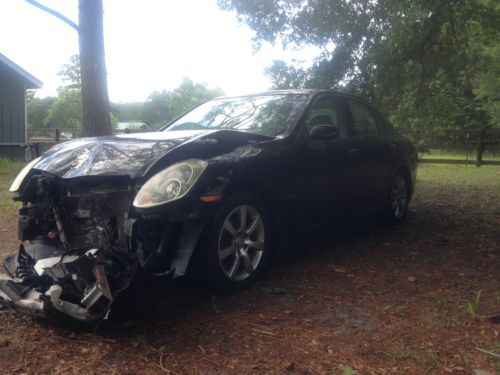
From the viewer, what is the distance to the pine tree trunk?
926cm

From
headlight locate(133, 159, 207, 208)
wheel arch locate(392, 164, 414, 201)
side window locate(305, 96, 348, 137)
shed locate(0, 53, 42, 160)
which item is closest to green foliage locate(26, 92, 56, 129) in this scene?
shed locate(0, 53, 42, 160)

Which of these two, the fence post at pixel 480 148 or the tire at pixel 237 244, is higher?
the fence post at pixel 480 148

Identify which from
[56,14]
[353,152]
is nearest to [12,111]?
[56,14]

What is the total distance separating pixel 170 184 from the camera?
3.19 metres

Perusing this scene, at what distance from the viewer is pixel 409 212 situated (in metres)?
7.45

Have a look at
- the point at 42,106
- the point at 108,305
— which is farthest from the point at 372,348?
the point at 42,106

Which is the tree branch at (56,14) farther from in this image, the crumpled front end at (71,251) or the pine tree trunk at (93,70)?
the crumpled front end at (71,251)

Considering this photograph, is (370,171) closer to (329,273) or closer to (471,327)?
(329,273)

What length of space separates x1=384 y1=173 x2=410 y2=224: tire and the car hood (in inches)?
122

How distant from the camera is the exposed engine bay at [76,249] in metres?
2.88

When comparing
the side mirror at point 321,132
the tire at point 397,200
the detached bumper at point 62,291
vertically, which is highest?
the side mirror at point 321,132

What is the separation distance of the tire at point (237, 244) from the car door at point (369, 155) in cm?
166

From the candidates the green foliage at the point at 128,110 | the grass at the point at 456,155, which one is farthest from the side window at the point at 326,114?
the green foliage at the point at 128,110

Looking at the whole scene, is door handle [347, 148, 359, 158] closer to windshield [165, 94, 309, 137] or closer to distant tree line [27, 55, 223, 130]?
windshield [165, 94, 309, 137]
